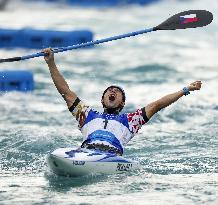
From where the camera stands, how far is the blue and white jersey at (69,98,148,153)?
30.7ft

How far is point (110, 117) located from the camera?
9469 millimetres

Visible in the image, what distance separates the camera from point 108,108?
9.49 m

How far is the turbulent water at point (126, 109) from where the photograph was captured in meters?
8.62

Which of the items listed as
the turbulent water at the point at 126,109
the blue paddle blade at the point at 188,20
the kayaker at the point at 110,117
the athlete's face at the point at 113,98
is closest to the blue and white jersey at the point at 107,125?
the kayaker at the point at 110,117

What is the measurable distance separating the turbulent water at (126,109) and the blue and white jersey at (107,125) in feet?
1.38

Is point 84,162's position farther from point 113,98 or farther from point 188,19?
point 188,19

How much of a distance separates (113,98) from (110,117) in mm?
213

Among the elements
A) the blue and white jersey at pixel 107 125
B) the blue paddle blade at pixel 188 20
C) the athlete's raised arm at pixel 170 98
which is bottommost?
the blue and white jersey at pixel 107 125

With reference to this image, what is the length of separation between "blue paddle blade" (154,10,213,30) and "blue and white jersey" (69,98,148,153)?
1.45 m

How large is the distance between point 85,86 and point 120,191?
22.9ft

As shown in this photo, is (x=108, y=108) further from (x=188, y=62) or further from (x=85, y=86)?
(x=188, y=62)

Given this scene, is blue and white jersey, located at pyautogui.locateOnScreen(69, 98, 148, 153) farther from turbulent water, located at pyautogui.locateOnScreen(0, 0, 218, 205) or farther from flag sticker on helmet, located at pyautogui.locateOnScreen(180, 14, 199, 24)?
flag sticker on helmet, located at pyautogui.locateOnScreen(180, 14, 199, 24)

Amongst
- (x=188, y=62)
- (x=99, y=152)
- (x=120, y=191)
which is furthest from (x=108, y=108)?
(x=188, y=62)

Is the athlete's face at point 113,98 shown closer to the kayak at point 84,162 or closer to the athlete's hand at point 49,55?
the kayak at point 84,162
